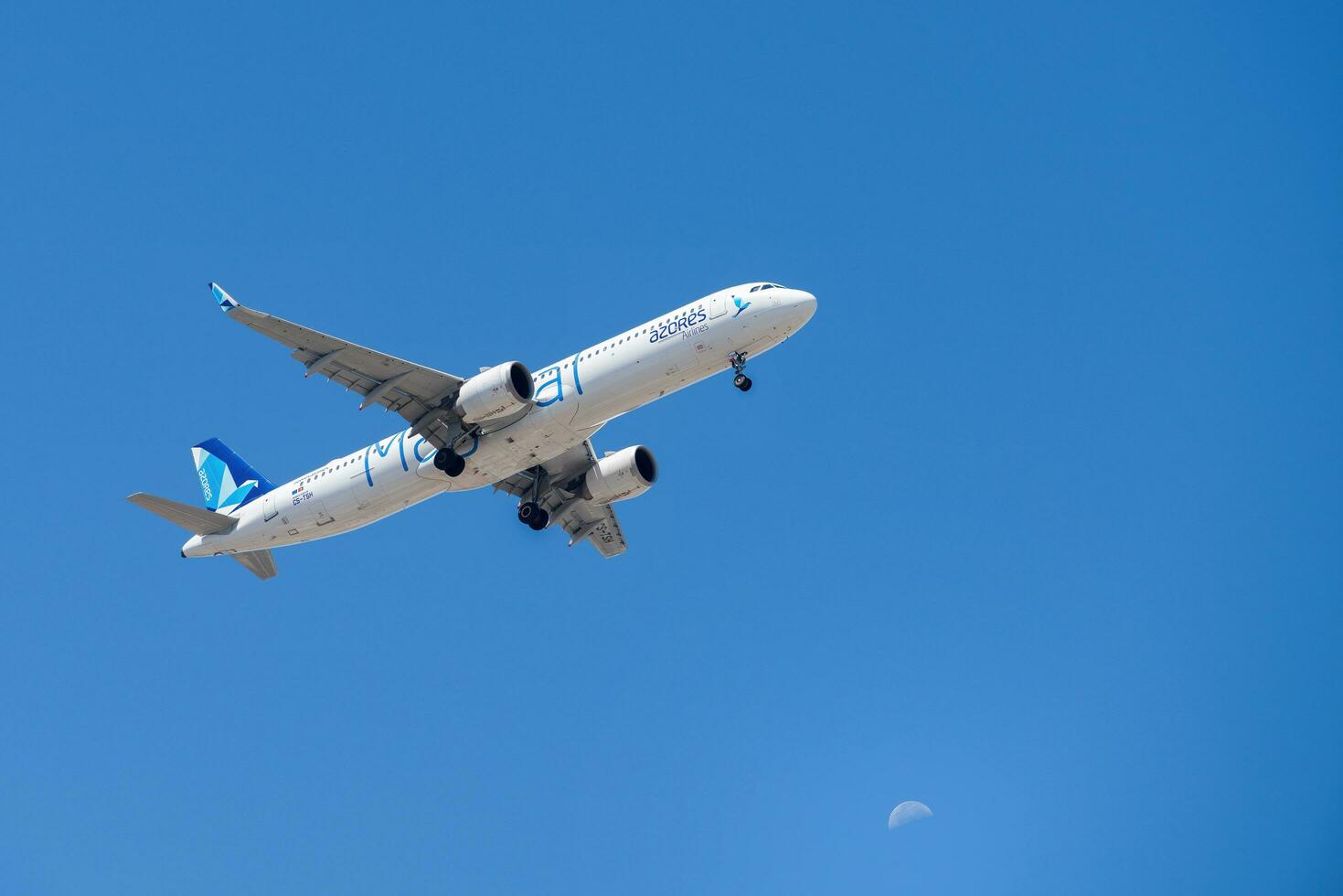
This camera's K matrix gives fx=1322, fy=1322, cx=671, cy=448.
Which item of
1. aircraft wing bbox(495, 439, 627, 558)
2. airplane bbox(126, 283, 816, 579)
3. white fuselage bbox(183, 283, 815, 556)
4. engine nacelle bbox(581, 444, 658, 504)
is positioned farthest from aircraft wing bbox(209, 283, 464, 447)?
engine nacelle bbox(581, 444, 658, 504)

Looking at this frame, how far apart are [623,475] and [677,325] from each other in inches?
370

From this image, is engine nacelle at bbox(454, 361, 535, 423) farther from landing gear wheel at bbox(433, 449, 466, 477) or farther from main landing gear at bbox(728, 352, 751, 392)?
main landing gear at bbox(728, 352, 751, 392)

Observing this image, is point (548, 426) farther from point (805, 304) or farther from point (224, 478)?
point (224, 478)

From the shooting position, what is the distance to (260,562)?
49.5m

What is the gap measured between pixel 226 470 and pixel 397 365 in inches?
459

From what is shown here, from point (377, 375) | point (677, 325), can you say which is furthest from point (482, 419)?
point (677, 325)

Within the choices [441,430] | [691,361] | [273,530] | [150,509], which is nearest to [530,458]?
[441,430]

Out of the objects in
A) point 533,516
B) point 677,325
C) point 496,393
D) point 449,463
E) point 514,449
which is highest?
point 677,325

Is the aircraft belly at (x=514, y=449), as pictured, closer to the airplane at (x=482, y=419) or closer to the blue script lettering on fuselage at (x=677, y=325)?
the airplane at (x=482, y=419)

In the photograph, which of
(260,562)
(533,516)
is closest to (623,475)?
(533,516)

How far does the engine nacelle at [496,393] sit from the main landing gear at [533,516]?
7767 millimetres

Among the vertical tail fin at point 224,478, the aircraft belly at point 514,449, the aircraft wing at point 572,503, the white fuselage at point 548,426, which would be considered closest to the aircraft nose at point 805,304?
the white fuselage at point 548,426

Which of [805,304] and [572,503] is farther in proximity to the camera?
[572,503]

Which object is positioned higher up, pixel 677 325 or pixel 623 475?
pixel 677 325
